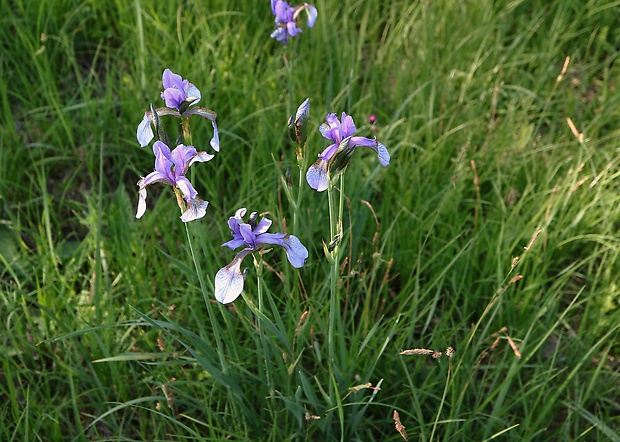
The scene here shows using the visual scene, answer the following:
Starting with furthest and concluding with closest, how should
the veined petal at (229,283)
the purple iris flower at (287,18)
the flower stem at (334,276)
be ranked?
the purple iris flower at (287,18) → the flower stem at (334,276) → the veined petal at (229,283)

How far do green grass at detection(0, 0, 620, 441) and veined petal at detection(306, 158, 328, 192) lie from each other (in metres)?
0.17

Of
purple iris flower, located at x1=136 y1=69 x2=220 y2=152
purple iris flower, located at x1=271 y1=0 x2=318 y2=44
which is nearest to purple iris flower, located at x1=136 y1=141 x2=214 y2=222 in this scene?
purple iris flower, located at x1=136 y1=69 x2=220 y2=152

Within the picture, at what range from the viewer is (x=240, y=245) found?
3.92 feet

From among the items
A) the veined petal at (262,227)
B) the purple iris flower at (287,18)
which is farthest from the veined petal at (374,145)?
the purple iris flower at (287,18)

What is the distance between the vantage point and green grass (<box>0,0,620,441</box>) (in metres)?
1.66

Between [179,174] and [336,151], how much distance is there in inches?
11.8

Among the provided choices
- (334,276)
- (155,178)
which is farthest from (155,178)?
(334,276)

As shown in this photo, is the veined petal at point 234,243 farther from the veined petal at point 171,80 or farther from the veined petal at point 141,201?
the veined petal at point 171,80

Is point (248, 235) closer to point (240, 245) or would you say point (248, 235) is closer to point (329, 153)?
point (240, 245)

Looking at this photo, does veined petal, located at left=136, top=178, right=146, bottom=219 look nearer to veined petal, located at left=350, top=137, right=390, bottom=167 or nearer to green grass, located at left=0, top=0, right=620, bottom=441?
green grass, located at left=0, top=0, right=620, bottom=441

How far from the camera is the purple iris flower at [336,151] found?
4.05ft

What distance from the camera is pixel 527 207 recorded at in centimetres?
221

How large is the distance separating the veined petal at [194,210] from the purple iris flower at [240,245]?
53 mm

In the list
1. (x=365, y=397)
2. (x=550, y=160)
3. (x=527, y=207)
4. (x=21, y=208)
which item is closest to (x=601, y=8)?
(x=550, y=160)
